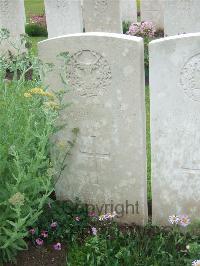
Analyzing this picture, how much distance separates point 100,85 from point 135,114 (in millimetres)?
341

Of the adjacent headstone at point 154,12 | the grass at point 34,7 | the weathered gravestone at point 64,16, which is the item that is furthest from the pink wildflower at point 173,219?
the grass at point 34,7

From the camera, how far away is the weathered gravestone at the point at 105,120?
363 centimetres

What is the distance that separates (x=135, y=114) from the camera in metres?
3.72

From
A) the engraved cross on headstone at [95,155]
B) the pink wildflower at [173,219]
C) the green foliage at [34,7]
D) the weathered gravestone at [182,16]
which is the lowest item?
the pink wildflower at [173,219]

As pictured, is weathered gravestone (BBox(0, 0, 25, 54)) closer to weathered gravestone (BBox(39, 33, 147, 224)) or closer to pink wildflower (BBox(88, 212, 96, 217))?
weathered gravestone (BBox(39, 33, 147, 224))

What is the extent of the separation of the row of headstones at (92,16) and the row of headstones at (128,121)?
16.8 ft

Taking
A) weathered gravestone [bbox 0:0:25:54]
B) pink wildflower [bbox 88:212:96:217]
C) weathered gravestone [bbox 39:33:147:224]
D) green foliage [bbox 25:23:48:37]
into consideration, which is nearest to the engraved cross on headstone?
weathered gravestone [bbox 39:33:147:224]

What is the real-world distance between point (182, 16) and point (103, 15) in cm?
149

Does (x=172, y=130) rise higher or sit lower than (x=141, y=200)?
higher

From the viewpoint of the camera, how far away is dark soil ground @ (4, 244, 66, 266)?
12.2ft

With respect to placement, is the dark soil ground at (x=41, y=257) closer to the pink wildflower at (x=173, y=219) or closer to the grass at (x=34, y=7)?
the pink wildflower at (x=173, y=219)

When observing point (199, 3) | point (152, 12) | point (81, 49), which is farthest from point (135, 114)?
point (152, 12)

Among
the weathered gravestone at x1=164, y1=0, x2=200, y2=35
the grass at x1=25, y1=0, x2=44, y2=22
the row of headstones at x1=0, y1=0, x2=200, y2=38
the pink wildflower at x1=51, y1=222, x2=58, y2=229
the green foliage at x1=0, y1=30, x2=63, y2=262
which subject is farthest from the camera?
the grass at x1=25, y1=0, x2=44, y2=22

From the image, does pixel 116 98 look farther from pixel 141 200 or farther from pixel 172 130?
pixel 141 200
